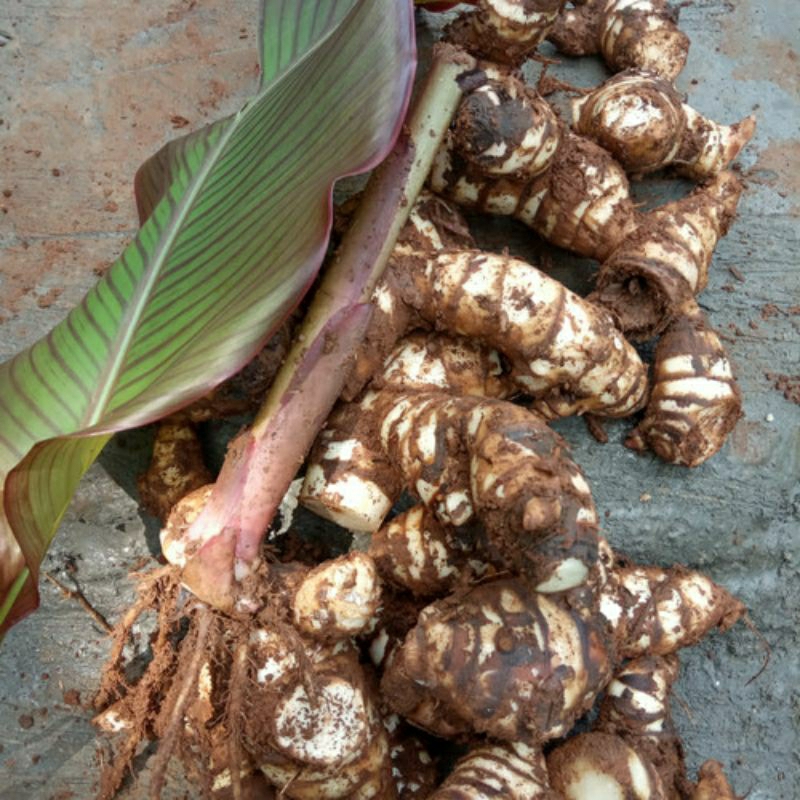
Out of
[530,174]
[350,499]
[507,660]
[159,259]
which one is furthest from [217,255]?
[507,660]

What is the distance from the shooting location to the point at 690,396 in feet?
4.21

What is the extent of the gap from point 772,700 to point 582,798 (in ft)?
1.32

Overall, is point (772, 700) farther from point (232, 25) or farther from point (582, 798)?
point (232, 25)

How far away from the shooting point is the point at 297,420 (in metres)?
1.17

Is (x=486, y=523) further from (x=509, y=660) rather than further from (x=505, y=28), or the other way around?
(x=505, y=28)

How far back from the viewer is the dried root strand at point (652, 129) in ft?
4.30

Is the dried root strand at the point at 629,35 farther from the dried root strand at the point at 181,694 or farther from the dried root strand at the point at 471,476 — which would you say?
the dried root strand at the point at 181,694

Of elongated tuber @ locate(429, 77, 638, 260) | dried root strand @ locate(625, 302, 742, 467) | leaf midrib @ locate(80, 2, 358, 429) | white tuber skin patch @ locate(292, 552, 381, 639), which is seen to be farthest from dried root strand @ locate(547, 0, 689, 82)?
white tuber skin patch @ locate(292, 552, 381, 639)

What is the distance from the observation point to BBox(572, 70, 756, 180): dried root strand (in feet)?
4.30

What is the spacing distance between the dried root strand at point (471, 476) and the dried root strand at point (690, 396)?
342 mm

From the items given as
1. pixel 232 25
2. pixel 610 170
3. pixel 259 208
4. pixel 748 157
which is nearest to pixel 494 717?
pixel 259 208

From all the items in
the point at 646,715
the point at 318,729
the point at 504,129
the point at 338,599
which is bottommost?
the point at 646,715

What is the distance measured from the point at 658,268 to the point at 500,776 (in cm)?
74

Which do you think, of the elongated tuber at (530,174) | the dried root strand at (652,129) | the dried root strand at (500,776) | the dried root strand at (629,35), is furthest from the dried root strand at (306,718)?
the dried root strand at (629,35)
